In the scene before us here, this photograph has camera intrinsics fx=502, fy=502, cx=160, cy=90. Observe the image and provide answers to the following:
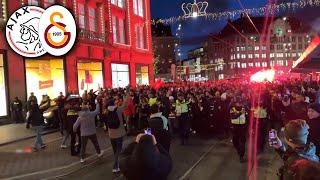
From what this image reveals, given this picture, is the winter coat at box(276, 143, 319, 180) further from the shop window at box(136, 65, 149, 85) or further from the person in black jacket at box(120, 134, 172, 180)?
the shop window at box(136, 65, 149, 85)

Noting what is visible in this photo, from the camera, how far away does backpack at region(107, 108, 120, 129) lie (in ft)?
38.4

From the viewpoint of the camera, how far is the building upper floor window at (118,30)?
128 ft

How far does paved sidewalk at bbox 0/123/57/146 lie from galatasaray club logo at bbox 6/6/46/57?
6.06m

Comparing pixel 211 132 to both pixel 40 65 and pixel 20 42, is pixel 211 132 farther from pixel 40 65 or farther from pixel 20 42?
pixel 40 65

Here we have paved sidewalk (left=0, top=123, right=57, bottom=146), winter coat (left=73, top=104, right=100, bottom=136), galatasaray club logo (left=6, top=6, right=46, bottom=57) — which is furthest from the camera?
paved sidewalk (left=0, top=123, right=57, bottom=146)

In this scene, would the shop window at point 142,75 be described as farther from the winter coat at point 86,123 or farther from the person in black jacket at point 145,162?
the person in black jacket at point 145,162

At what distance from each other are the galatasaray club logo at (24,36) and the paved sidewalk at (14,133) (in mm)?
6062

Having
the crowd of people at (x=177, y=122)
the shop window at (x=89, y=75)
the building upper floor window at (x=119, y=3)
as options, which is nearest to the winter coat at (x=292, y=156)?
the crowd of people at (x=177, y=122)

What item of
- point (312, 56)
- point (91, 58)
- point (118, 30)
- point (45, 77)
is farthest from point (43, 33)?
point (118, 30)

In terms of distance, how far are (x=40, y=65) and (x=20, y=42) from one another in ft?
50.2

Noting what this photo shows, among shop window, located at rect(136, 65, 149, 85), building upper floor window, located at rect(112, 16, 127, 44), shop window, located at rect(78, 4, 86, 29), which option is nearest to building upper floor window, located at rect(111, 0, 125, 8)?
building upper floor window, located at rect(112, 16, 127, 44)

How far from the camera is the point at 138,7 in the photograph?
146ft

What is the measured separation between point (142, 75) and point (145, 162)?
131 feet

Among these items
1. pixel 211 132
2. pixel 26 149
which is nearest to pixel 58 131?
pixel 26 149
